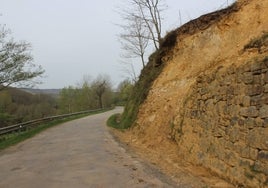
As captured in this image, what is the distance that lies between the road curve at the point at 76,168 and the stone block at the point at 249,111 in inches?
85.6

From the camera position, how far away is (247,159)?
313 inches

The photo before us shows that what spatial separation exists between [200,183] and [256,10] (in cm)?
699

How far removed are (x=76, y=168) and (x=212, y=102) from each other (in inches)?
162

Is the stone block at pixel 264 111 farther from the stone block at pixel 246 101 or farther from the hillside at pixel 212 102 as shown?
the stone block at pixel 246 101

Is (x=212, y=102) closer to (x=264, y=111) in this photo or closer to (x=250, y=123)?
(x=250, y=123)

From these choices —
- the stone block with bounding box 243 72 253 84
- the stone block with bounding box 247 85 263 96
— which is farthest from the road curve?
the stone block with bounding box 243 72 253 84

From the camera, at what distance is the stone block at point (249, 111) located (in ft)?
25.8

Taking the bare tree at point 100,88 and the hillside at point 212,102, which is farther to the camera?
the bare tree at point 100,88

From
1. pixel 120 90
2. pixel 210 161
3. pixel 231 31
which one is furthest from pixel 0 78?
pixel 120 90

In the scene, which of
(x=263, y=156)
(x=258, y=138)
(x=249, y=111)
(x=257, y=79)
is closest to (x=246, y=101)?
(x=249, y=111)

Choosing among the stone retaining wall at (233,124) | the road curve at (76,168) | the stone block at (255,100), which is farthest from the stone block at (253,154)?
the road curve at (76,168)

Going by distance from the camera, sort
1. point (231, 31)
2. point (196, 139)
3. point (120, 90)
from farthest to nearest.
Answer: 1. point (120, 90)
2. point (231, 31)
3. point (196, 139)

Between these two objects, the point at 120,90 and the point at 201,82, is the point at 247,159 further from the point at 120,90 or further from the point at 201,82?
the point at 120,90

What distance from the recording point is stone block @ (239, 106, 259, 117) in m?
7.85
